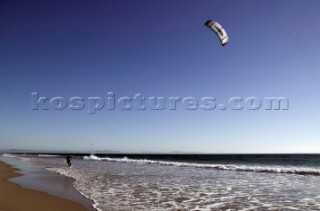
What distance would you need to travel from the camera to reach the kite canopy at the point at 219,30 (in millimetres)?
11898

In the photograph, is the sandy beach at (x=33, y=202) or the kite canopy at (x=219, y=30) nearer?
the sandy beach at (x=33, y=202)

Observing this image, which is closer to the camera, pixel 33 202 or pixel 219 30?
pixel 33 202

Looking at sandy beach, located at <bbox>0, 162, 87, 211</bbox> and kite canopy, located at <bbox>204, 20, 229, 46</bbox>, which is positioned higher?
kite canopy, located at <bbox>204, 20, 229, 46</bbox>

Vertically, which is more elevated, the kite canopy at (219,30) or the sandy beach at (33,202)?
the kite canopy at (219,30)

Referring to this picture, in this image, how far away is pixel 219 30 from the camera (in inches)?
483

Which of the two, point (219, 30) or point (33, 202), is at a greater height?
point (219, 30)

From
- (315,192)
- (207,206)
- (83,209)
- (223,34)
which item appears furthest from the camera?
(315,192)

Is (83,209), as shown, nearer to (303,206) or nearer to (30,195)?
(30,195)

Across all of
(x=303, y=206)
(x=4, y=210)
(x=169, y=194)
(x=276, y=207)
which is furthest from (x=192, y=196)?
(x=4, y=210)

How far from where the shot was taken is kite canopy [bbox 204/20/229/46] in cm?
1190

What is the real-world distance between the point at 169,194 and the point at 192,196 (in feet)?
3.34

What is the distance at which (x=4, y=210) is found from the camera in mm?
8781

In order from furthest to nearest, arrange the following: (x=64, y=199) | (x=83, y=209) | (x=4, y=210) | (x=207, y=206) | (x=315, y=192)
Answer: (x=315, y=192)
(x=64, y=199)
(x=207, y=206)
(x=83, y=209)
(x=4, y=210)

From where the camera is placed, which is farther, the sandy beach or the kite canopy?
the kite canopy
